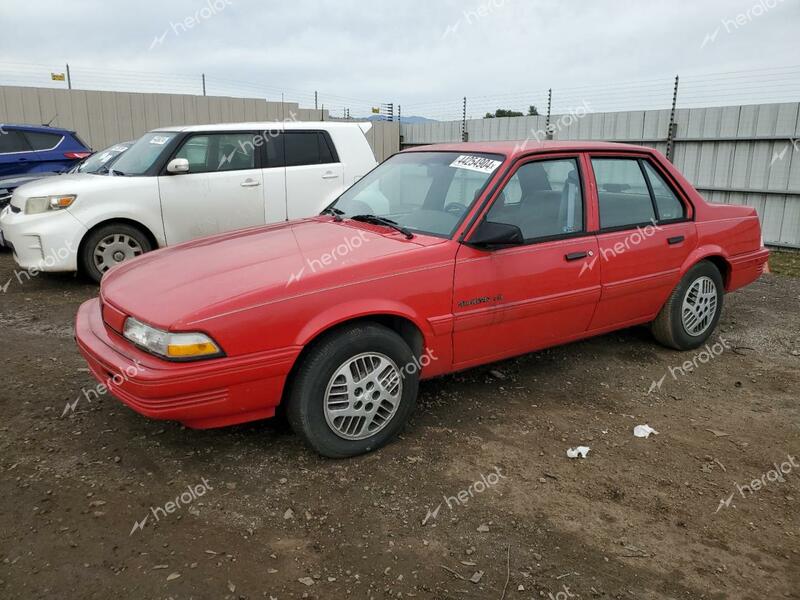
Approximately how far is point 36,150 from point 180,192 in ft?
15.1

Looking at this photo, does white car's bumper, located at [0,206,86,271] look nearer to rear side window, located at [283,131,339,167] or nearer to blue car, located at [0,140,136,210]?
blue car, located at [0,140,136,210]

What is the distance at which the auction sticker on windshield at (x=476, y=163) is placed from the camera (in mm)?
3912

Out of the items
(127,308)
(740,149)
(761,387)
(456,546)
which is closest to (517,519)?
(456,546)

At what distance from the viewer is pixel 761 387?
14.9 ft

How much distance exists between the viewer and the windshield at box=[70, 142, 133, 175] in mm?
7564

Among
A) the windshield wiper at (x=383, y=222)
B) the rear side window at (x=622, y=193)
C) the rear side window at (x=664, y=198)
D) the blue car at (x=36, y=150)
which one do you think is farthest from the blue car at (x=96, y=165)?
the rear side window at (x=664, y=198)

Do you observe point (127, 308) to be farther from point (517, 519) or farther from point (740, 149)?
point (740, 149)

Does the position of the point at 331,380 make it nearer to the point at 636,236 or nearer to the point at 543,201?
the point at 543,201

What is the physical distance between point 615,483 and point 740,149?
9.07 meters

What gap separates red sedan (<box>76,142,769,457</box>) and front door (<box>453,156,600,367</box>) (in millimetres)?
10

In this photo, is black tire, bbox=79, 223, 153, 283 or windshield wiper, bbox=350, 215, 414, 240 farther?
black tire, bbox=79, 223, 153, 283

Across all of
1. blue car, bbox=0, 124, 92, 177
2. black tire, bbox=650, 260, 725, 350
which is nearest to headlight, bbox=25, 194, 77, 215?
blue car, bbox=0, 124, 92, 177

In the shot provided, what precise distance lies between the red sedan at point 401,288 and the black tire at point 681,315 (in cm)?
2

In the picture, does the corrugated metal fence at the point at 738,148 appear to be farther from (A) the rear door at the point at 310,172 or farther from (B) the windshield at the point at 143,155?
(B) the windshield at the point at 143,155
